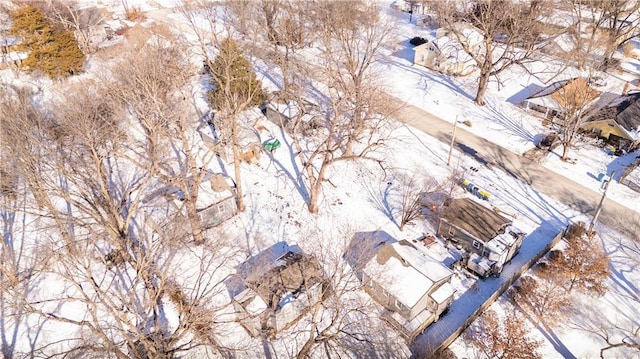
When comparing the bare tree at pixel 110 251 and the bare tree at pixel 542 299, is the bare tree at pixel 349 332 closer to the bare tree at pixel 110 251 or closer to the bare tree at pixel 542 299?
the bare tree at pixel 110 251

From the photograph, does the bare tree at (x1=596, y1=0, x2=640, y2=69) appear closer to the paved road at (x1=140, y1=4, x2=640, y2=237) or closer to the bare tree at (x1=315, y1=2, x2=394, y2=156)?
the paved road at (x1=140, y1=4, x2=640, y2=237)

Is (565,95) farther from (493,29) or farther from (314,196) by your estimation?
(314,196)

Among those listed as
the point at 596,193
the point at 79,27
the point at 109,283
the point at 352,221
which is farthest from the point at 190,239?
the point at 79,27

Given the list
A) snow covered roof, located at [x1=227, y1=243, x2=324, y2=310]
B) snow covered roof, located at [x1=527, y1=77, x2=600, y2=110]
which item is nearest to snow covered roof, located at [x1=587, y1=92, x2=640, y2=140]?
snow covered roof, located at [x1=527, y1=77, x2=600, y2=110]

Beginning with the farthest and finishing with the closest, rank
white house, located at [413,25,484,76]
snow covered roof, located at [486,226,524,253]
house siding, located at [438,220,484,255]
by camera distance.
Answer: white house, located at [413,25,484,76] < house siding, located at [438,220,484,255] < snow covered roof, located at [486,226,524,253]

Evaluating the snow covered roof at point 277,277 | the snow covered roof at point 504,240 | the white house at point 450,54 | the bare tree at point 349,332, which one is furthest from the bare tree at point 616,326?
the white house at point 450,54

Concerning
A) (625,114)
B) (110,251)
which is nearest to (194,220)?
(110,251)

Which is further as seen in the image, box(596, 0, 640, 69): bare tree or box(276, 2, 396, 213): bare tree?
box(596, 0, 640, 69): bare tree
